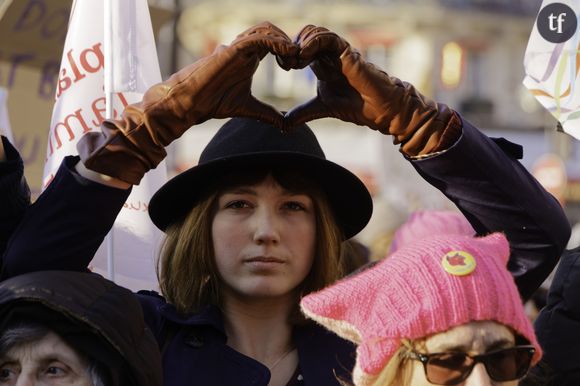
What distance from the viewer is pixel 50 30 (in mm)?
5723

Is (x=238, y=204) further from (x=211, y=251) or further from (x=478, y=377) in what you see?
(x=478, y=377)

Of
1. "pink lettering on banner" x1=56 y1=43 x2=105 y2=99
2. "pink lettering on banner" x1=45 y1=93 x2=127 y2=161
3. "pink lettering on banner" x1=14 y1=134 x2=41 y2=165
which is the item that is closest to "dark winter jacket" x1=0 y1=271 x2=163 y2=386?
"pink lettering on banner" x1=45 y1=93 x2=127 y2=161

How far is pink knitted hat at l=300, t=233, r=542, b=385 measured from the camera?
279 cm

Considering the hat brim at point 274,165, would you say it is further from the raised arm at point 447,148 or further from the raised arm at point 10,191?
the raised arm at point 10,191

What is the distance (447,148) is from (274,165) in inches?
20.5

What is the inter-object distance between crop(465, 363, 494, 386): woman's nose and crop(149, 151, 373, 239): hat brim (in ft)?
3.12

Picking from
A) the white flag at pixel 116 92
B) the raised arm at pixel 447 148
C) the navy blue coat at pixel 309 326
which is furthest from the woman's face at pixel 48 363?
the white flag at pixel 116 92

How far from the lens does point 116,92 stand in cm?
409

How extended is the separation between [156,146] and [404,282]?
672 millimetres

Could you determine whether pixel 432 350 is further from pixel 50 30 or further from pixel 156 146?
pixel 50 30

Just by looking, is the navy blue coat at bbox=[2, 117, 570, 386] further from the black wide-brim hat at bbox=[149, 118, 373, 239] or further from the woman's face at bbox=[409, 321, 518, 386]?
the woman's face at bbox=[409, 321, 518, 386]

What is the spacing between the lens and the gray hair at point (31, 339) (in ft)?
10.0

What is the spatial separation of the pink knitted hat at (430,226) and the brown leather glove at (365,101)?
2.40 m

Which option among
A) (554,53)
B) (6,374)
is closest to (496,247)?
(6,374)
